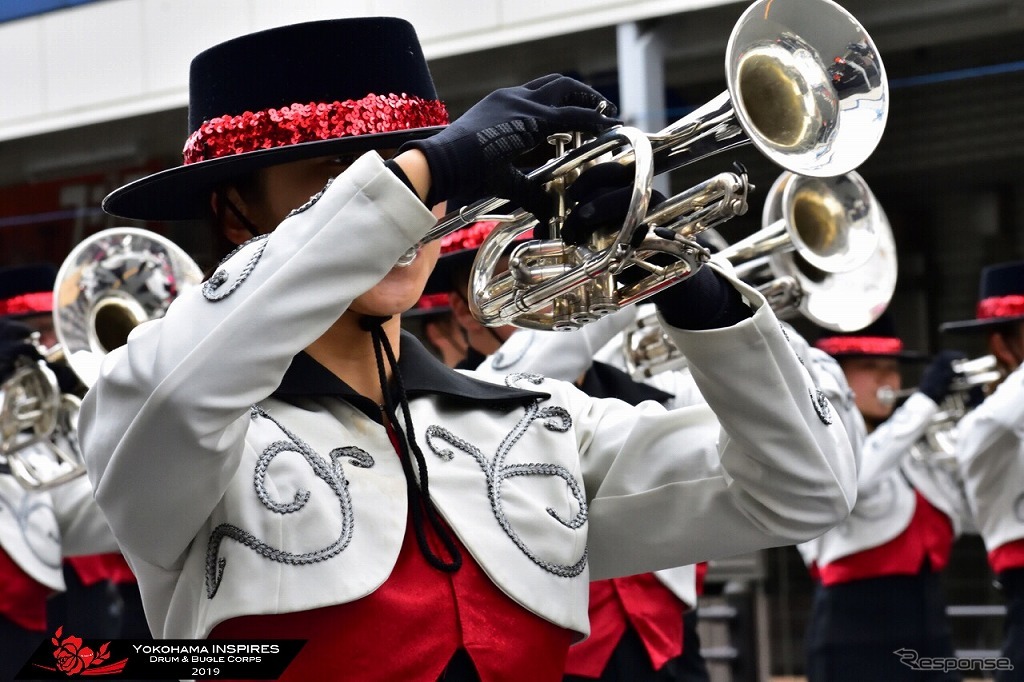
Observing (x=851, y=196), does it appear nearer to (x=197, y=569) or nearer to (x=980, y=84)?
(x=197, y=569)

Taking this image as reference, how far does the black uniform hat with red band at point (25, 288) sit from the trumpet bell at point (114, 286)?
161 centimetres

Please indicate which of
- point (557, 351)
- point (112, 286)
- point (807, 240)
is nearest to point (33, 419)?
point (112, 286)

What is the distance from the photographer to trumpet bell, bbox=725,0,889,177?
2129mm

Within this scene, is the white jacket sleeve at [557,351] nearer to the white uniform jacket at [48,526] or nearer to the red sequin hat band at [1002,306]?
the white uniform jacket at [48,526]

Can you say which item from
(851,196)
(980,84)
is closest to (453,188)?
(851,196)

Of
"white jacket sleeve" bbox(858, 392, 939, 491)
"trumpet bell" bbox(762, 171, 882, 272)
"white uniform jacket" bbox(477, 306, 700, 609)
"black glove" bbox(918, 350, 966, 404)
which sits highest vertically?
"trumpet bell" bbox(762, 171, 882, 272)

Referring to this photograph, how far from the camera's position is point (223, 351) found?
1.77 metres

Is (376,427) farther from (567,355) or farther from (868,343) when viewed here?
(868,343)

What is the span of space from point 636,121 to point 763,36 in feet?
17.6

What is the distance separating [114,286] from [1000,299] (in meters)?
4.64

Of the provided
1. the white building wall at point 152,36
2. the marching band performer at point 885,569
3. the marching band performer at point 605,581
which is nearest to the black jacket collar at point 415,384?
the marching band performer at point 605,581

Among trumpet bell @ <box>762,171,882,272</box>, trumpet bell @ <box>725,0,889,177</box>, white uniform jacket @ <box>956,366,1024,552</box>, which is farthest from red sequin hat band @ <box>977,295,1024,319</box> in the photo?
trumpet bell @ <box>725,0,889,177</box>

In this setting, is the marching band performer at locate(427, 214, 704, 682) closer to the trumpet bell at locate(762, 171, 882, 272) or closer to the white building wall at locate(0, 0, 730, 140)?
the trumpet bell at locate(762, 171, 882, 272)

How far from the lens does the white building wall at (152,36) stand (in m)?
8.55
